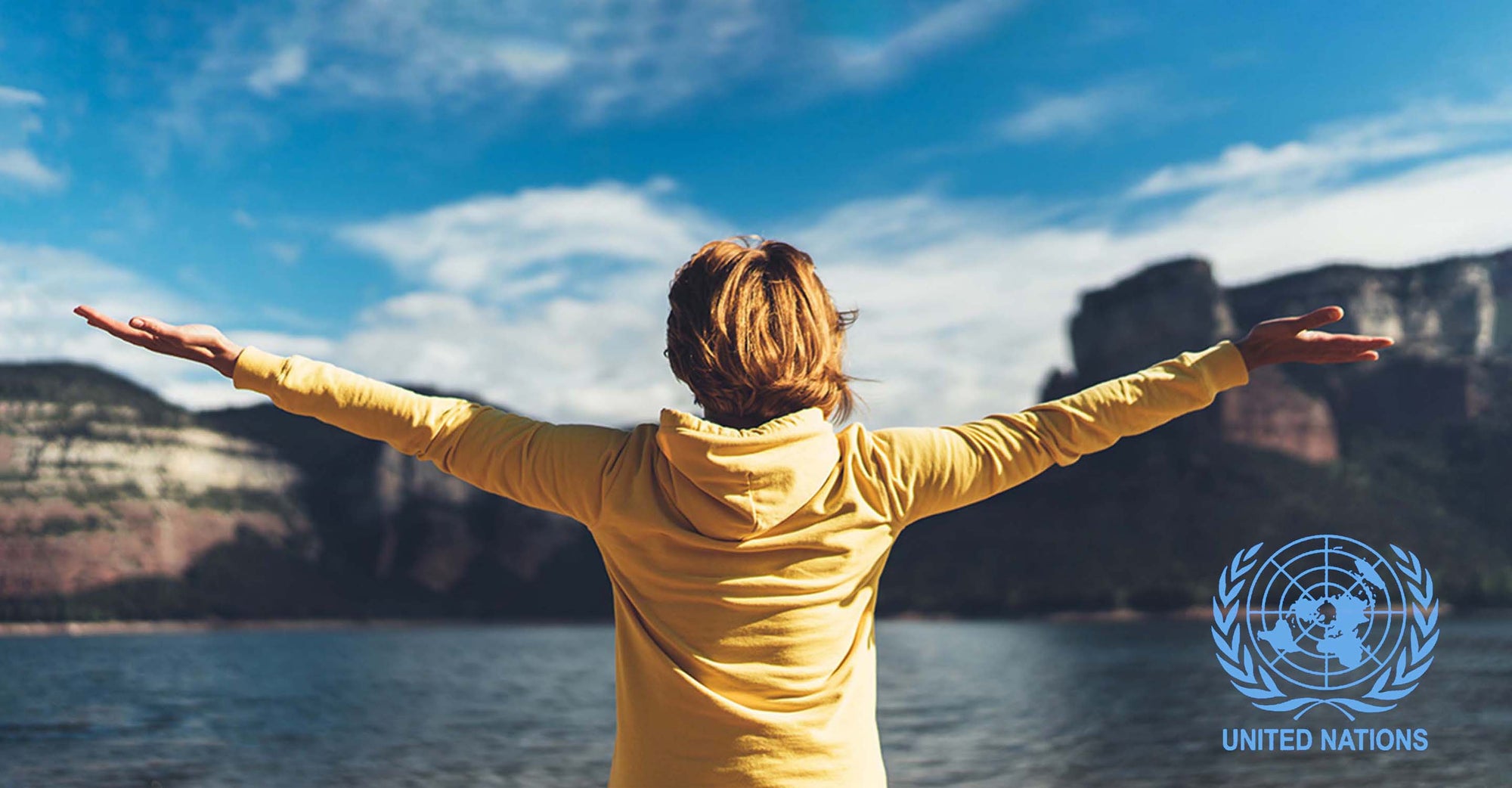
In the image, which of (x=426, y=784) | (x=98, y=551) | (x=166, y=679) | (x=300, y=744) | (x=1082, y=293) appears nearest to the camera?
(x=426, y=784)

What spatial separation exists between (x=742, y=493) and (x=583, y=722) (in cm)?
3924

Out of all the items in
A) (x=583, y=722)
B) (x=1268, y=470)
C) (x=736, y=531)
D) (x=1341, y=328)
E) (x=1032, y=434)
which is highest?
(x=1341, y=328)

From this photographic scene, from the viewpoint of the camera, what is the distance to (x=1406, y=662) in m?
60.7

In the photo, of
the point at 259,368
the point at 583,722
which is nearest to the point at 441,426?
the point at 259,368

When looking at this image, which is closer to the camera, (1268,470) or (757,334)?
(757,334)

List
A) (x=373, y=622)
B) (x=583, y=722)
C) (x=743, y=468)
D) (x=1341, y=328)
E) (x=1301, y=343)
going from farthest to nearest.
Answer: (x=373, y=622), (x=1341, y=328), (x=583, y=722), (x=1301, y=343), (x=743, y=468)

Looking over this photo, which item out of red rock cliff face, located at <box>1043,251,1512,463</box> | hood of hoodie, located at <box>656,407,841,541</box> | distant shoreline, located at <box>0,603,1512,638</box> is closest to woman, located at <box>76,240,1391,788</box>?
hood of hoodie, located at <box>656,407,841,541</box>

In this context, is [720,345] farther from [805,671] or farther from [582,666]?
[582,666]

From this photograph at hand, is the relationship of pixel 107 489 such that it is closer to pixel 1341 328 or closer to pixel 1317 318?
pixel 1341 328

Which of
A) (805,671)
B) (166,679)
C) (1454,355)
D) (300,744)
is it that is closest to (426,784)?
(300,744)

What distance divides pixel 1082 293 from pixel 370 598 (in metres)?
109

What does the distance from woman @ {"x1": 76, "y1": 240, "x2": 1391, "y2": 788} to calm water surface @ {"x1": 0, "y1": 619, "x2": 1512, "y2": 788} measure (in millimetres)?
24773

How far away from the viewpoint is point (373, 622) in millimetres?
157875

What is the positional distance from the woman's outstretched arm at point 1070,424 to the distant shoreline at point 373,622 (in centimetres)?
10731
